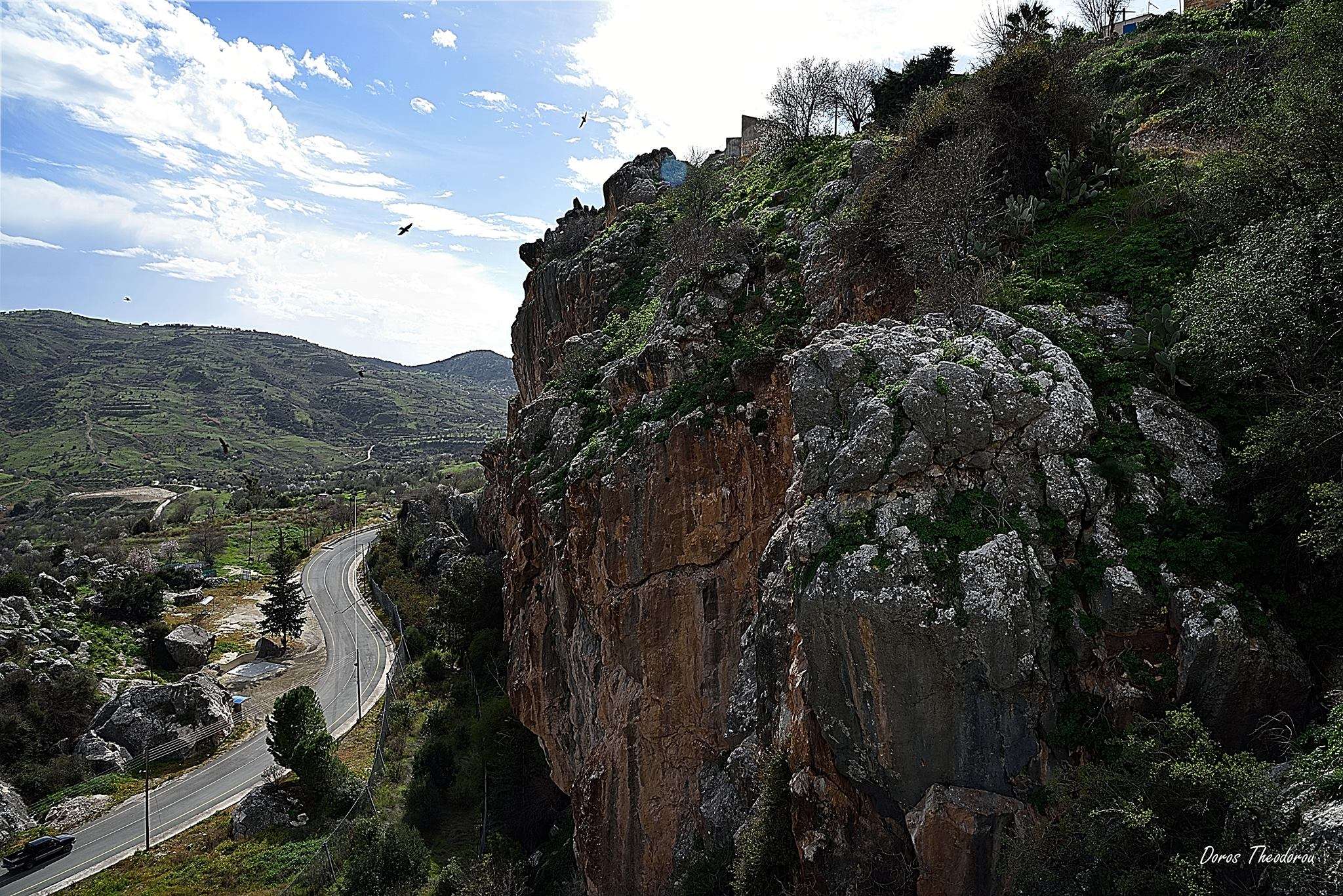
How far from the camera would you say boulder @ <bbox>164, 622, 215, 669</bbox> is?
5684 cm

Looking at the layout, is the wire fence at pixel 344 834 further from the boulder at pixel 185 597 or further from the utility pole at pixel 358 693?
the boulder at pixel 185 597

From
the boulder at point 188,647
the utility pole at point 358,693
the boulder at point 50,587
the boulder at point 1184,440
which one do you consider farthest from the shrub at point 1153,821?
the boulder at point 50,587

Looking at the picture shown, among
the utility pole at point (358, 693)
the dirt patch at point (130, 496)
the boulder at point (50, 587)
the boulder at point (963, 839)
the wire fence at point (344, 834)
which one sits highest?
the boulder at point (963, 839)

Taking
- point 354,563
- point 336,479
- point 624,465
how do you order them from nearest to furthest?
point 624,465 → point 354,563 → point 336,479

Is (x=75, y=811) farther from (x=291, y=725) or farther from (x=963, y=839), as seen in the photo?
(x=963, y=839)

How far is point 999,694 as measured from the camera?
34.0ft

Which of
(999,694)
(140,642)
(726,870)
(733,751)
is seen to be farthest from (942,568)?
(140,642)

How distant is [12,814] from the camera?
120 ft

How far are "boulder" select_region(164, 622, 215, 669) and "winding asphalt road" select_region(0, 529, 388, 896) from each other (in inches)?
383

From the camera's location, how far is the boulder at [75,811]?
37.5 metres

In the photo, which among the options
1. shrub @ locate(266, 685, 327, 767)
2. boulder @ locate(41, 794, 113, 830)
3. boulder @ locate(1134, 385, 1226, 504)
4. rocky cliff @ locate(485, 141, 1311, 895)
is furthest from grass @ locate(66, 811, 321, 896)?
boulder @ locate(1134, 385, 1226, 504)

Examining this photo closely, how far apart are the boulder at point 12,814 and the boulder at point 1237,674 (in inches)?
2021

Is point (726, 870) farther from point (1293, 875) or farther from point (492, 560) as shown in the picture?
point (492, 560)

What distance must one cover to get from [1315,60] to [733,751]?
1844 cm
